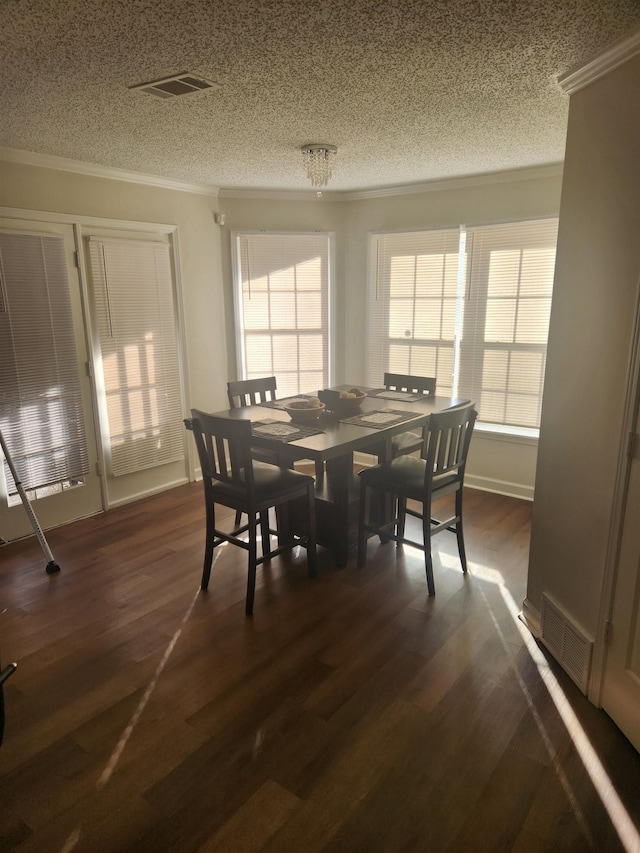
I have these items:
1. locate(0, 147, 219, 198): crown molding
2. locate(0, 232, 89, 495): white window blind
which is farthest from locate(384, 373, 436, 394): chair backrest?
locate(0, 232, 89, 495): white window blind

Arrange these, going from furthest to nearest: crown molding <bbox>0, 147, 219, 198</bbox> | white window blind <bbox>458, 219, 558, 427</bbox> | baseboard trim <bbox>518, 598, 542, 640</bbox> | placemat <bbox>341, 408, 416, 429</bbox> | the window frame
Result: the window frame < white window blind <bbox>458, 219, 558, 427</bbox> < crown molding <bbox>0, 147, 219, 198</bbox> < placemat <bbox>341, 408, 416, 429</bbox> < baseboard trim <bbox>518, 598, 542, 640</bbox>

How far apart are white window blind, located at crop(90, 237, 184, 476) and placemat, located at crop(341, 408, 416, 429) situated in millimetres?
1906

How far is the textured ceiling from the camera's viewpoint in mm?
1726

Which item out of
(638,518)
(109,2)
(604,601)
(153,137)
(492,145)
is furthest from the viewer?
(492,145)

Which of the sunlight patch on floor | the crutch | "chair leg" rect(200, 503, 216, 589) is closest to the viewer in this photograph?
the sunlight patch on floor

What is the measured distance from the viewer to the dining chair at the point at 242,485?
2.69 metres

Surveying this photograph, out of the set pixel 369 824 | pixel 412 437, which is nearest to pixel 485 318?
pixel 412 437

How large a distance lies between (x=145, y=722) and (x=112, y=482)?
2430 mm

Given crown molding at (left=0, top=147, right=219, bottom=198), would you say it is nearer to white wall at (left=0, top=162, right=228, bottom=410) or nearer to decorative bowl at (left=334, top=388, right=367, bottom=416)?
white wall at (left=0, top=162, right=228, bottom=410)

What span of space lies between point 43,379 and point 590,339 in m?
3.29

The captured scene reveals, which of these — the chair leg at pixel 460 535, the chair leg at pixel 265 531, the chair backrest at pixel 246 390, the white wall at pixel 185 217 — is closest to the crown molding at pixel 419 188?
the white wall at pixel 185 217

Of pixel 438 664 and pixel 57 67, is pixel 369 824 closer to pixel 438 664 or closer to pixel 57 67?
pixel 438 664

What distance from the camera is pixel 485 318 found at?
436cm

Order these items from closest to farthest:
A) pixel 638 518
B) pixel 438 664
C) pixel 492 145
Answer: pixel 638 518
pixel 438 664
pixel 492 145
